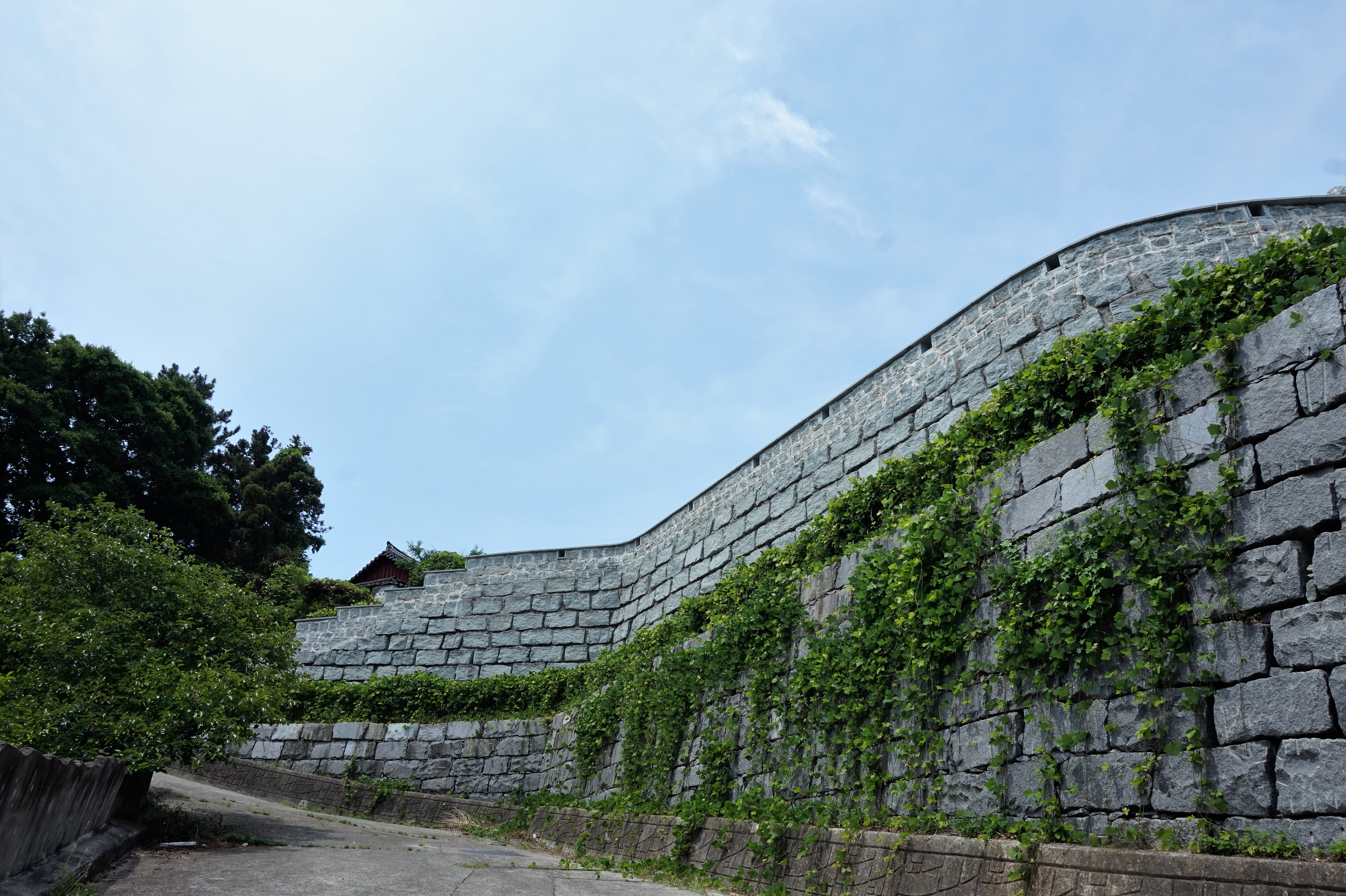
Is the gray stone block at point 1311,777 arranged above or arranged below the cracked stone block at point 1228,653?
below

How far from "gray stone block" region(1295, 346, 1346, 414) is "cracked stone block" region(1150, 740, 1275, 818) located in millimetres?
1528

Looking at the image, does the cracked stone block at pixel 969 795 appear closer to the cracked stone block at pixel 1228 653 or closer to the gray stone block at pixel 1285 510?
the cracked stone block at pixel 1228 653

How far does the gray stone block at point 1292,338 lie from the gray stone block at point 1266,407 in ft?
0.19

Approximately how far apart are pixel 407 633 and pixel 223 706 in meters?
8.37

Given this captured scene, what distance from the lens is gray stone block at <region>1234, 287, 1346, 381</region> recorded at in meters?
3.82

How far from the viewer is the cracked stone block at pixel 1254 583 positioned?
12.0 feet

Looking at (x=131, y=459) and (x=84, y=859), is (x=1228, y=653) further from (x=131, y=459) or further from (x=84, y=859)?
(x=131, y=459)

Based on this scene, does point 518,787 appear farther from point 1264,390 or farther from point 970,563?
point 1264,390

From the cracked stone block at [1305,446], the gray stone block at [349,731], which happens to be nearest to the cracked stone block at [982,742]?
the cracked stone block at [1305,446]

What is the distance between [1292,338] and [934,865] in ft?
10.9

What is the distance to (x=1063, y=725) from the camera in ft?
14.8

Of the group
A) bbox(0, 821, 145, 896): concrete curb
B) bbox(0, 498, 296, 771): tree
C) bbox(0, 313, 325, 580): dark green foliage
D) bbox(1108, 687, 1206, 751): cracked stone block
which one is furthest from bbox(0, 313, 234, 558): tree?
bbox(1108, 687, 1206, 751): cracked stone block

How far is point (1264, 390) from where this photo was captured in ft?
13.2

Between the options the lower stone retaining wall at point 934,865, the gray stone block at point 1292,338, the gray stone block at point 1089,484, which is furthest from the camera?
the gray stone block at point 1089,484
